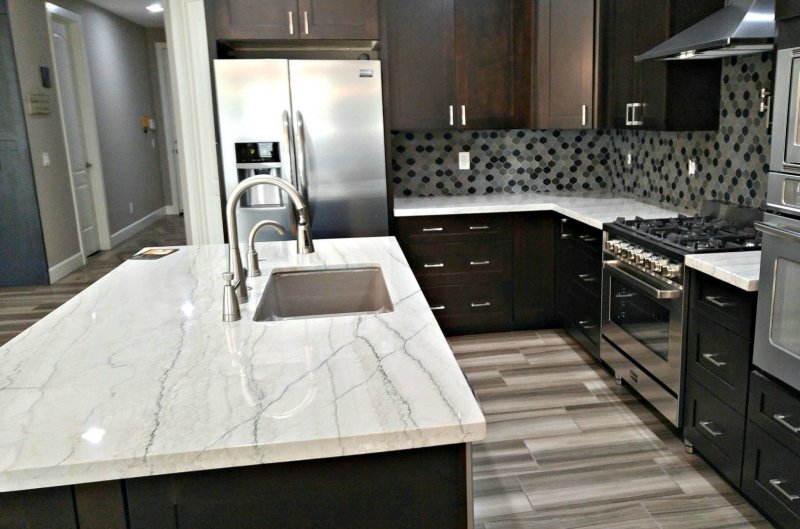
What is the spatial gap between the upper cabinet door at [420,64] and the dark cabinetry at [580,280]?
110 cm

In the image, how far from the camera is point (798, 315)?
1.99 metres

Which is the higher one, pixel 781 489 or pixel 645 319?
pixel 645 319

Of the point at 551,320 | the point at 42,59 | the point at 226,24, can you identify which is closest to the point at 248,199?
the point at 226,24

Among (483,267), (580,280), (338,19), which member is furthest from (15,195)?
(580,280)

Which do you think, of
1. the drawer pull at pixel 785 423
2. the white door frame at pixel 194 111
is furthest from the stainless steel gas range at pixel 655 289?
the white door frame at pixel 194 111

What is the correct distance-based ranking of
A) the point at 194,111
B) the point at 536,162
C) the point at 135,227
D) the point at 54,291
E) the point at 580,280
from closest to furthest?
the point at 580,280
the point at 536,162
the point at 194,111
the point at 54,291
the point at 135,227

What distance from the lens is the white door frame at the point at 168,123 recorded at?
30.6 ft

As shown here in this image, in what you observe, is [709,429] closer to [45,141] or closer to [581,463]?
[581,463]

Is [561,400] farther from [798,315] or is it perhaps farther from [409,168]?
[409,168]

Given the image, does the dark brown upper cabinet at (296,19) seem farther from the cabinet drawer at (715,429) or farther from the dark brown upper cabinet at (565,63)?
the cabinet drawer at (715,429)

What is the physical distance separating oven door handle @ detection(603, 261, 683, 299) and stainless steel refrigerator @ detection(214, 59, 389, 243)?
143 cm

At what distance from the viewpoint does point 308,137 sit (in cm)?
386

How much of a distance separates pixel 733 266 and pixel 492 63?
2.34 m

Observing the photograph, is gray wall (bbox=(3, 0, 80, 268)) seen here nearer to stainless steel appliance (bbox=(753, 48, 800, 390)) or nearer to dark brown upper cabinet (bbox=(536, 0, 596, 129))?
dark brown upper cabinet (bbox=(536, 0, 596, 129))
